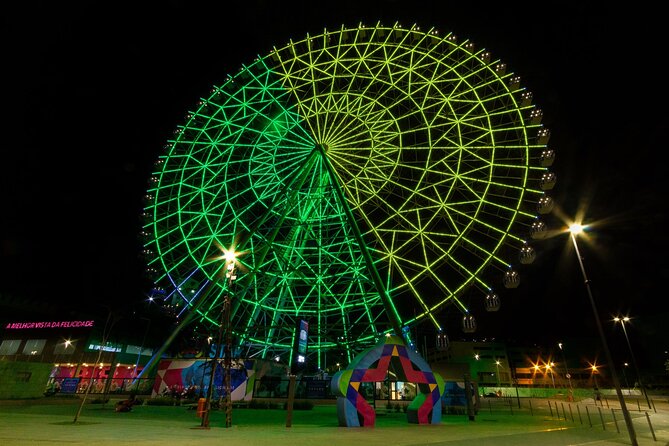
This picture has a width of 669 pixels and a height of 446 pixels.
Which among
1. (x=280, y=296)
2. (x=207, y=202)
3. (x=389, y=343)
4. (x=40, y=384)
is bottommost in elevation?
(x=40, y=384)

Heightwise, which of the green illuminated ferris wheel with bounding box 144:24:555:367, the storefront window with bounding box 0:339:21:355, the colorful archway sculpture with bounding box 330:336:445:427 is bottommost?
the colorful archway sculpture with bounding box 330:336:445:427

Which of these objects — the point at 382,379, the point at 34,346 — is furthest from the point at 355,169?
the point at 34,346

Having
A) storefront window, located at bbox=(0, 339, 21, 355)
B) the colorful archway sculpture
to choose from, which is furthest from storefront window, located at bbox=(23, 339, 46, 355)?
the colorful archway sculpture

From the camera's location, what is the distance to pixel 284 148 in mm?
26062

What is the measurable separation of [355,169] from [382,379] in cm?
1410

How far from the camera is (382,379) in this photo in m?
15.0

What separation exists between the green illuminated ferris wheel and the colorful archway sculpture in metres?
4.52

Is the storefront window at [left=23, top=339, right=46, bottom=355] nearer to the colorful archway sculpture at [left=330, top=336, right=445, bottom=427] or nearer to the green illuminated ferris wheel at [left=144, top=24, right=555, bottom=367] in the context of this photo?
the green illuminated ferris wheel at [left=144, top=24, right=555, bottom=367]

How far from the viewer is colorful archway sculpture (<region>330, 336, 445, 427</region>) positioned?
13945 mm

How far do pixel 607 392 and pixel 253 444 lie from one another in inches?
2107

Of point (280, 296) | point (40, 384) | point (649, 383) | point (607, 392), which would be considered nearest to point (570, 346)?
point (649, 383)

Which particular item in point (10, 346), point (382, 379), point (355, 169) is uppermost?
point (355, 169)

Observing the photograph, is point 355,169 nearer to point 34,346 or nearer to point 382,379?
point 382,379

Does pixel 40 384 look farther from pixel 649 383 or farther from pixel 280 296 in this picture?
pixel 649 383
